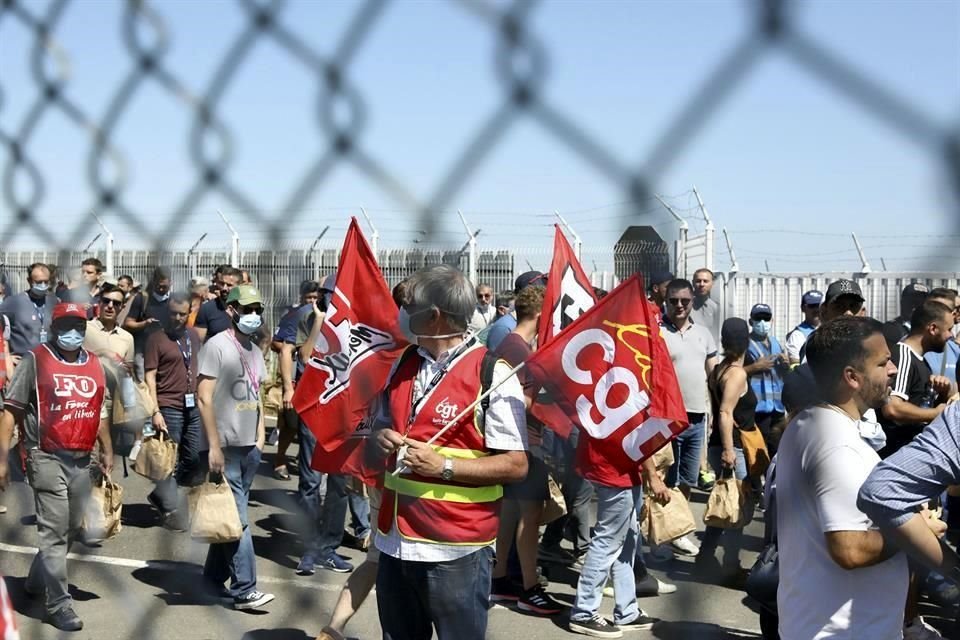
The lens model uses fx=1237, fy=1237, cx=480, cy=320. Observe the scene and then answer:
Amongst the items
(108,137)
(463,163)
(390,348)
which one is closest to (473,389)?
(390,348)

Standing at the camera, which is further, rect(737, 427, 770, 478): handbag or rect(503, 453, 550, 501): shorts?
rect(737, 427, 770, 478): handbag

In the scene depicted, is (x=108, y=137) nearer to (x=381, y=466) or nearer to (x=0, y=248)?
(x=0, y=248)

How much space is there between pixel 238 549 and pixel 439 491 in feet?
8.94

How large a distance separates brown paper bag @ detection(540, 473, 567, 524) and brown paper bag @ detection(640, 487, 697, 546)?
45cm

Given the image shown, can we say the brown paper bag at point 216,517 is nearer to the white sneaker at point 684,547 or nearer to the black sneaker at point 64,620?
the black sneaker at point 64,620

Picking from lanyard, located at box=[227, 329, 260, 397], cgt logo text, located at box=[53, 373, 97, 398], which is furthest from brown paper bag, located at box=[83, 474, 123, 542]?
lanyard, located at box=[227, 329, 260, 397]

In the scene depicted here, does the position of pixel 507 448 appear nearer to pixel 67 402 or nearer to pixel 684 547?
pixel 67 402

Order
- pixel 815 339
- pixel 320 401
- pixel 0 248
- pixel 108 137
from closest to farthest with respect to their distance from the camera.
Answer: pixel 108 137
pixel 0 248
pixel 815 339
pixel 320 401

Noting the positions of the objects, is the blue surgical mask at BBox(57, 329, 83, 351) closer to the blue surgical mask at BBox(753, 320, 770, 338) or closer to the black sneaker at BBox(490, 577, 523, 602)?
the black sneaker at BBox(490, 577, 523, 602)

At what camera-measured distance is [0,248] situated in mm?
2654

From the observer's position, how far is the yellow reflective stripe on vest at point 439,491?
12.6ft

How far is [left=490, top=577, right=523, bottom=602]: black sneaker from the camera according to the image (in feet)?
21.2

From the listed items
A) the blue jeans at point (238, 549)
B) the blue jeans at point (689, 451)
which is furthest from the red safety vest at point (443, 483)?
the blue jeans at point (689, 451)

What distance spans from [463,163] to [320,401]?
2.80 metres
